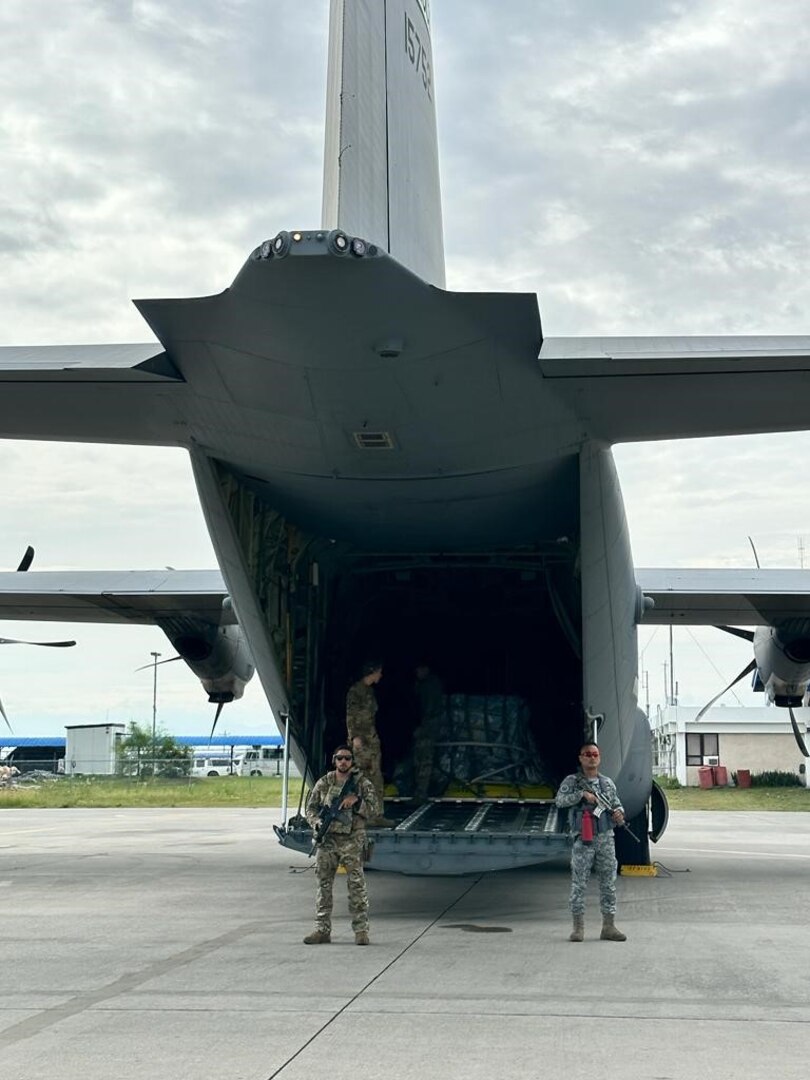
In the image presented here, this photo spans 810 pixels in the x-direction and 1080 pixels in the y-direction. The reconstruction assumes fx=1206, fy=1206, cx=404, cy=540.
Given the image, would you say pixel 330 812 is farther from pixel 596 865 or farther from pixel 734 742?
→ pixel 734 742

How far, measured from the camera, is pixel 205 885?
1297 cm

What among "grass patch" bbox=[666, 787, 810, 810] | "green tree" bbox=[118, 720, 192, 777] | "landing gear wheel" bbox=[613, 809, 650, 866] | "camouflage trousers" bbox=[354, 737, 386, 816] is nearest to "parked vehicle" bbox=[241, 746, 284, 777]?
"green tree" bbox=[118, 720, 192, 777]

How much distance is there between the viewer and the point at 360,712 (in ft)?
38.3

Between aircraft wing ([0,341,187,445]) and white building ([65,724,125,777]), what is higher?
aircraft wing ([0,341,187,445])

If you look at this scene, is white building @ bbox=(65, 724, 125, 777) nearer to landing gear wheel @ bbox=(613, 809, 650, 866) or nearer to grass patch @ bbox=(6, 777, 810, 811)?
grass patch @ bbox=(6, 777, 810, 811)

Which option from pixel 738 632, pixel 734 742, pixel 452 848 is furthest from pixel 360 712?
pixel 734 742

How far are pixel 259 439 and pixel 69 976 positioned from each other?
12.7 feet

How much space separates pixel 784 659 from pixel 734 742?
40.0m

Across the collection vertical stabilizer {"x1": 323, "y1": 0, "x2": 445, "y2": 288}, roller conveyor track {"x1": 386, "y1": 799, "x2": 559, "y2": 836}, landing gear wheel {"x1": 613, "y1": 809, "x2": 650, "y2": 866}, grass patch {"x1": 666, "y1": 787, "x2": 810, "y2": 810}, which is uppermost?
vertical stabilizer {"x1": 323, "y1": 0, "x2": 445, "y2": 288}

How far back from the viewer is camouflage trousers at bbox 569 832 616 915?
355 inches

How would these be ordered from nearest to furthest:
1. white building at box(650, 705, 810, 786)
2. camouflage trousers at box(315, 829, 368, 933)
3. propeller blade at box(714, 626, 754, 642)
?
camouflage trousers at box(315, 829, 368, 933)
propeller blade at box(714, 626, 754, 642)
white building at box(650, 705, 810, 786)

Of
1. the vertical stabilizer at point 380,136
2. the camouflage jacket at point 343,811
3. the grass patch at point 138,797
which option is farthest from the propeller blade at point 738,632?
the grass patch at point 138,797

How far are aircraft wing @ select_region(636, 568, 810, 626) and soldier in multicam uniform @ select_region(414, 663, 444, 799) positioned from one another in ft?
9.14

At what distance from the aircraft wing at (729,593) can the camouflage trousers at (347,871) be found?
6.65m
